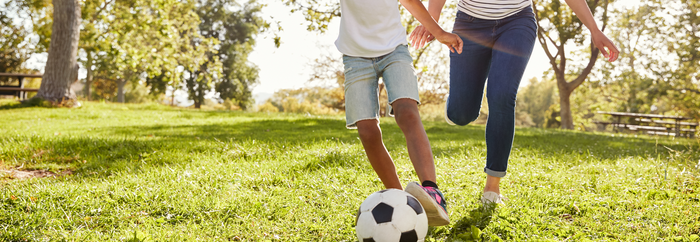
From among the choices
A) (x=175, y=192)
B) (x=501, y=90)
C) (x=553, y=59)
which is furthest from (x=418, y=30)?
(x=553, y=59)

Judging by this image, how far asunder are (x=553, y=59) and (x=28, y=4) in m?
27.4

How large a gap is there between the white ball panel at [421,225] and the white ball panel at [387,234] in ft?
0.35

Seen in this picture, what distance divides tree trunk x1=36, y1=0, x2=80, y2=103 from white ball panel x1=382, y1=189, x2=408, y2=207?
13907 mm

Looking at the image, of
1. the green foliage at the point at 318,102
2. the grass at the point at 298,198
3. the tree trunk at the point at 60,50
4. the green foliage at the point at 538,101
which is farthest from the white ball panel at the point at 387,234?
the green foliage at the point at 538,101

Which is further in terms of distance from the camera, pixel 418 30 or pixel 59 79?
pixel 59 79

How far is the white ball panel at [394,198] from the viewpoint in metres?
1.98

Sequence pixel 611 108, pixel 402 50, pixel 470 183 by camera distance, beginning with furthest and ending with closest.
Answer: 1. pixel 611 108
2. pixel 470 183
3. pixel 402 50

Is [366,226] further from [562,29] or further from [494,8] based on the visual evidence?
[562,29]

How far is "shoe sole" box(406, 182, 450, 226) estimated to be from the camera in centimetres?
203

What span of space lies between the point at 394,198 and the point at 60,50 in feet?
46.3

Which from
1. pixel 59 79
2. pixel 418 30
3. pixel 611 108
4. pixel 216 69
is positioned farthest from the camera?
pixel 611 108

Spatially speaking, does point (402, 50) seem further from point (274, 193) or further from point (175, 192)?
point (175, 192)

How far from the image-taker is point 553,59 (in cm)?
1828

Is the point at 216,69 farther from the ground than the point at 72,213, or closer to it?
farther from the ground
